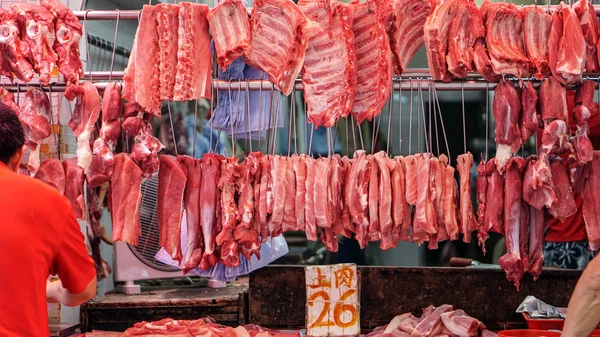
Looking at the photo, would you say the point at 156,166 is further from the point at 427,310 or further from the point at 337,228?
the point at 427,310

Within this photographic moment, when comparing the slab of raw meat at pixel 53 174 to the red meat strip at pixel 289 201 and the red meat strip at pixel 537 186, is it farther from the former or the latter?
the red meat strip at pixel 537 186

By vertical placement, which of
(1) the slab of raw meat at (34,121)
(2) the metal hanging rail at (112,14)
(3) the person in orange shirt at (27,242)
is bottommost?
(3) the person in orange shirt at (27,242)

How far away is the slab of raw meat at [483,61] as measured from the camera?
4910 mm

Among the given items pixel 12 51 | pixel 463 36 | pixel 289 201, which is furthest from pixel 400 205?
pixel 12 51

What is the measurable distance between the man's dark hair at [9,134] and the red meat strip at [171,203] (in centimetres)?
164

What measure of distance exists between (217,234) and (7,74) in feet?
5.67

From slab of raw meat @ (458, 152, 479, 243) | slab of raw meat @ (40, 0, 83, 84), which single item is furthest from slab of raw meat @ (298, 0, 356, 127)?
slab of raw meat @ (40, 0, 83, 84)

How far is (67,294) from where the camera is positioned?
3.78 m

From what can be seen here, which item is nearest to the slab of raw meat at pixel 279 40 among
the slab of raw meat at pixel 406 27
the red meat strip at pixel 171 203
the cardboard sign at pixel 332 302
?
the slab of raw meat at pixel 406 27

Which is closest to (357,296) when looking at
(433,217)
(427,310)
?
(427,310)

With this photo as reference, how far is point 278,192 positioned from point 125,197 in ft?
3.29

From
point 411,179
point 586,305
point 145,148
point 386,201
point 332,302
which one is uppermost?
point 145,148

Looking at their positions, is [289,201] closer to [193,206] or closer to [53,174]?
[193,206]

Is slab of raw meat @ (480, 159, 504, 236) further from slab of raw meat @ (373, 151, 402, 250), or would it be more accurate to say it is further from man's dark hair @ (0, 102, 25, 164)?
man's dark hair @ (0, 102, 25, 164)
